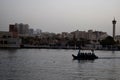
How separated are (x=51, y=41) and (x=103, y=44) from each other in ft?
148

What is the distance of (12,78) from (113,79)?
9701mm

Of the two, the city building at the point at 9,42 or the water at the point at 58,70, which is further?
the city building at the point at 9,42

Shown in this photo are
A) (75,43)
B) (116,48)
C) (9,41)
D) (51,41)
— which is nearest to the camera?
(9,41)

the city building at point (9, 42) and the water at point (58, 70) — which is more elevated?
the city building at point (9, 42)

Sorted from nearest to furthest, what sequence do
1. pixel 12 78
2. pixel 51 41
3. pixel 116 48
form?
1. pixel 12 78
2. pixel 116 48
3. pixel 51 41

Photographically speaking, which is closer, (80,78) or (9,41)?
(80,78)

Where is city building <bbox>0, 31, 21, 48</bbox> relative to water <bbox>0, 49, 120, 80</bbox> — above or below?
above

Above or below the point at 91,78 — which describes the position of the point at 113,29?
above

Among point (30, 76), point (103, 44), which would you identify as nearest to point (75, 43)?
point (103, 44)

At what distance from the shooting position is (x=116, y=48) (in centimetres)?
14575

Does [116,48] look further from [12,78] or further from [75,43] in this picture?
[12,78]

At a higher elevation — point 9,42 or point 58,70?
point 9,42

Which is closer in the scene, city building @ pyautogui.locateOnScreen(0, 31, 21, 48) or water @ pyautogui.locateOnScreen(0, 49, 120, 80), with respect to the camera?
water @ pyautogui.locateOnScreen(0, 49, 120, 80)

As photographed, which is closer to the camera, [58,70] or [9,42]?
[58,70]
